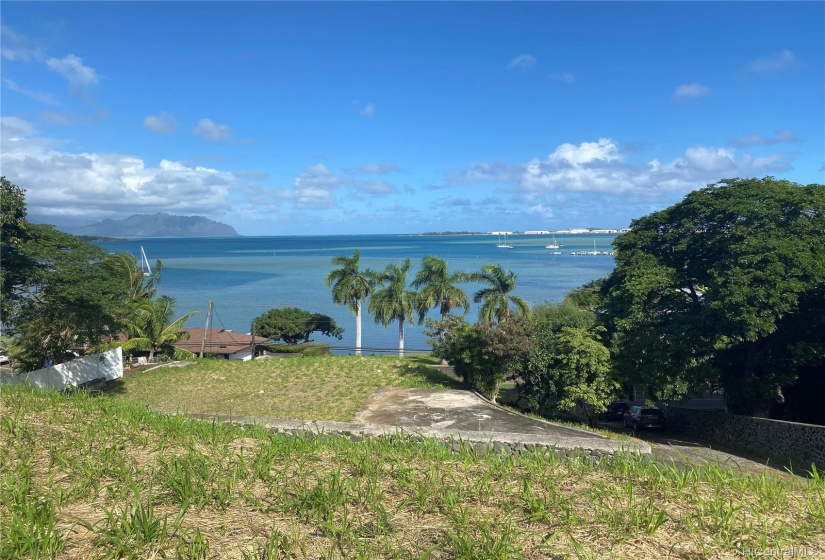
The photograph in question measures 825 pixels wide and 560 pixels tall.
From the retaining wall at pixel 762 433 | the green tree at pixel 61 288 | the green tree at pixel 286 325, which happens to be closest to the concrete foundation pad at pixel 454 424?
the retaining wall at pixel 762 433

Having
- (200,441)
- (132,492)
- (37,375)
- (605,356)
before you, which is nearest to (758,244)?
(605,356)

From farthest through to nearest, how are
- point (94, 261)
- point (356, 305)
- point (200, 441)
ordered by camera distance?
point (356, 305), point (94, 261), point (200, 441)

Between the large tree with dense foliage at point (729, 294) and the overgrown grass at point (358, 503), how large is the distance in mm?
10186

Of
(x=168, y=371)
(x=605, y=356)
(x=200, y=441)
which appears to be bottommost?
(x=168, y=371)

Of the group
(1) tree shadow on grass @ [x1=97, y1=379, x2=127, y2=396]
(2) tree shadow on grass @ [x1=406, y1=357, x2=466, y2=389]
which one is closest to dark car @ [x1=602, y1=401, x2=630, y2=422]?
(2) tree shadow on grass @ [x1=406, y1=357, x2=466, y2=389]

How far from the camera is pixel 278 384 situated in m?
19.5

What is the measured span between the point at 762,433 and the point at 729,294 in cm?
389

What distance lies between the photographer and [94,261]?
1825 cm

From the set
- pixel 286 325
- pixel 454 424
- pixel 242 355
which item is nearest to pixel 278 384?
pixel 454 424

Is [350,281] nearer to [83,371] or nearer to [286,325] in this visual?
[286,325]

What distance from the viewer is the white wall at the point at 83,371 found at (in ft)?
57.6

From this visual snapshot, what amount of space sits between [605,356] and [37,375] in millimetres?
17670

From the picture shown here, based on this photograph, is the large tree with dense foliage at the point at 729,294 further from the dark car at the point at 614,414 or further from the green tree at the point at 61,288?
the green tree at the point at 61,288

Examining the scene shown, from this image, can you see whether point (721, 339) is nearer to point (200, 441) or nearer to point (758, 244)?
point (758, 244)
